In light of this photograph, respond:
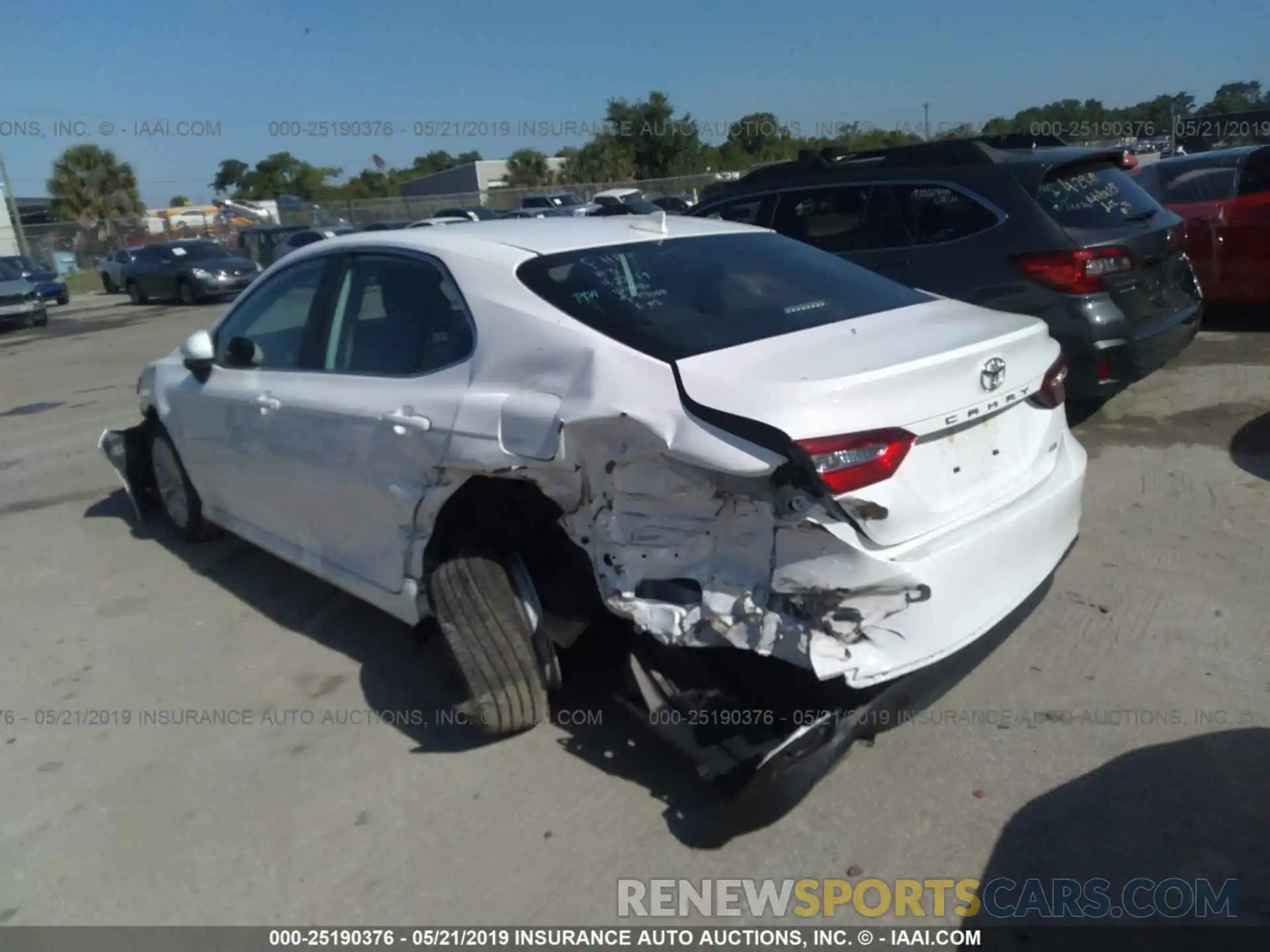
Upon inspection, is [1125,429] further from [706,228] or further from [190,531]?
[190,531]

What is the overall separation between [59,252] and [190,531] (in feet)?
138

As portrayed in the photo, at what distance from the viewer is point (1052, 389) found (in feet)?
11.2

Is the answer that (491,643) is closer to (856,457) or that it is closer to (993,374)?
(856,457)

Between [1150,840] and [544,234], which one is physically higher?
[544,234]

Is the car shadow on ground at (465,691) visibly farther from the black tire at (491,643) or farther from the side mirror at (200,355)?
the side mirror at (200,355)

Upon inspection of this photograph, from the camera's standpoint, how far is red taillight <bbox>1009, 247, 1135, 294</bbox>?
17.6ft

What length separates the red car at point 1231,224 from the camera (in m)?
7.99

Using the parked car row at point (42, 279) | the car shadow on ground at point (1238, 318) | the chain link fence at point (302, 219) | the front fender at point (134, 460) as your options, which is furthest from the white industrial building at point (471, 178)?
the front fender at point (134, 460)

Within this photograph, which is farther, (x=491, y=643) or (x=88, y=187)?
(x=88, y=187)

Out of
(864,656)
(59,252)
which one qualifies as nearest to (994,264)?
(864,656)

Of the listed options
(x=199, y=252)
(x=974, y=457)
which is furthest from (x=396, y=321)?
(x=199, y=252)

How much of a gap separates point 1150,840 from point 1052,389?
4.68 ft

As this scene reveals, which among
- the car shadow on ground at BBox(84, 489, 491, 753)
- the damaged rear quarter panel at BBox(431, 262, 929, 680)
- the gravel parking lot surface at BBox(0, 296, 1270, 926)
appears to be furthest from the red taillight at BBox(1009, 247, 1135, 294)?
the car shadow on ground at BBox(84, 489, 491, 753)

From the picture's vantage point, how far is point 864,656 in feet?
8.87
